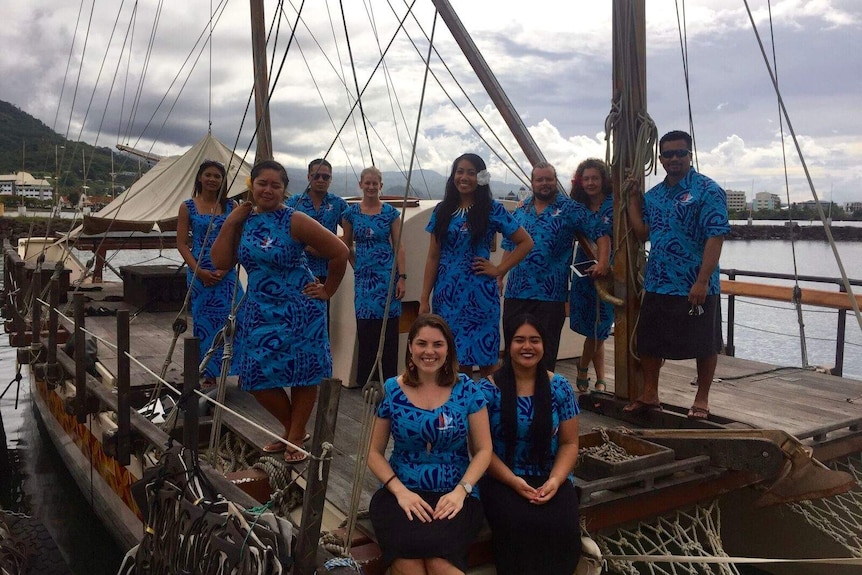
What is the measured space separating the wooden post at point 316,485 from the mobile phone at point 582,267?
2.75 m

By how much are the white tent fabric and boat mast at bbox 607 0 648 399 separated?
21.2ft

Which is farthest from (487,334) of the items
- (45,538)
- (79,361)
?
(45,538)

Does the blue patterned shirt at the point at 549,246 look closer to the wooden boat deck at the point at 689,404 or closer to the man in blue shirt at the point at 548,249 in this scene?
the man in blue shirt at the point at 548,249

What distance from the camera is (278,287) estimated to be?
3670 millimetres

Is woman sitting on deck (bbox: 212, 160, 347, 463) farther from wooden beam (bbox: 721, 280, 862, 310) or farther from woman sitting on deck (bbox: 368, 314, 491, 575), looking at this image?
wooden beam (bbox: 721, 280, 862, 310)

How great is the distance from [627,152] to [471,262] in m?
1.14

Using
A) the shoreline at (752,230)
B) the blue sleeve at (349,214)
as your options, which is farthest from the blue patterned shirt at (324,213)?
the shoreline at (752,230)

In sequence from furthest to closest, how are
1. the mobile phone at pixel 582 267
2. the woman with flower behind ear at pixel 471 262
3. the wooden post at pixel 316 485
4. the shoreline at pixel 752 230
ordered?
1. the shoreline at pixel 752 230
2. the mobile phone at pixel 582 267
3. the woman with flower behind ear at pixel 471 262
4. the wooden post at pixel 316 485

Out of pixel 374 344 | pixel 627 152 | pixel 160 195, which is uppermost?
pixel 627 152

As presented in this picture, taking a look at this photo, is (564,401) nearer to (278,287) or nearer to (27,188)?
(278,287)

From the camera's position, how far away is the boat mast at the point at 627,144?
431cm

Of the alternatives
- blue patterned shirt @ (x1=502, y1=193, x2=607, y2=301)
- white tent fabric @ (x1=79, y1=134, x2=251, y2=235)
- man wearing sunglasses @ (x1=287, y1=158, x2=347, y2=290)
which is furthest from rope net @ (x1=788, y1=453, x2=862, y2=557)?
Answer: white tent fabric @ (x1=79, y1=134, x2=251, y2=235)

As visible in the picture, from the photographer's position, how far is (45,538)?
232 inches

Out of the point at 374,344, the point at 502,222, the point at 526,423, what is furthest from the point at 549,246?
the point at 526,423
